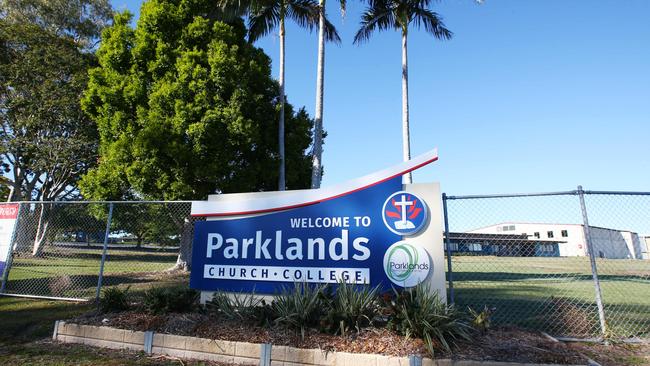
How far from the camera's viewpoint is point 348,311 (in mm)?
4969

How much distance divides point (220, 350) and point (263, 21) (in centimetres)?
1538

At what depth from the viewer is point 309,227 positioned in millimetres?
6328

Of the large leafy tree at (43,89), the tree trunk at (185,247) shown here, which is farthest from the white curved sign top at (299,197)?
the large leafy tree at (43,89)

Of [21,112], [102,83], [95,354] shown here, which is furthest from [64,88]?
[95,354]

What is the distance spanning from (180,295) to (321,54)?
11975 millimetres

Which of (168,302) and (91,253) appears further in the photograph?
(91,253)

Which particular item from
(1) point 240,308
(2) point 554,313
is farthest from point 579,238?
(1) point 240,308

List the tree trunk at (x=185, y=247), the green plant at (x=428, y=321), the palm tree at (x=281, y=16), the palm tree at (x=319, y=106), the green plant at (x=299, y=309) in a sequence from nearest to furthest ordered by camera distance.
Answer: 1. the green plant at (x=428, y=321)
2. the green plant at (x=299, y=309)
3. the tree trunk at (x=185, y=247)
4. the palm tree at (x=319, y=106)
5. the palm tree at (x=281, y=16)

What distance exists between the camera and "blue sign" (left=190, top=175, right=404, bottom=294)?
5.91 m

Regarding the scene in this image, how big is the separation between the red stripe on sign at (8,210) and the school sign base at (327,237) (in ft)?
17.9

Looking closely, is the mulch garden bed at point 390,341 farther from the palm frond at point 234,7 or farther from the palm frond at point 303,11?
the palm frond at point 303,11

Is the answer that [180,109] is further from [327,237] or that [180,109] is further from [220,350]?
[220,350]

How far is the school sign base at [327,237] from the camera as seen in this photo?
5781 mm

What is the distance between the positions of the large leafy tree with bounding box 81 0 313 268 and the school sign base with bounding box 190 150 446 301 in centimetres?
686
